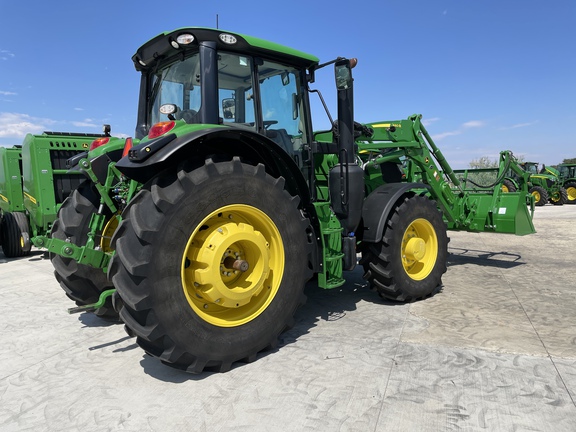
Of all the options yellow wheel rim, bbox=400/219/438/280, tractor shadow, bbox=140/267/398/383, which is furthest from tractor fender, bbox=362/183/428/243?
tractor shadow, bbox=140/267/398/383

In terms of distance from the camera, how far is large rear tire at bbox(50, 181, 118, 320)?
362cm

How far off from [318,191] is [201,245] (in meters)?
1.69

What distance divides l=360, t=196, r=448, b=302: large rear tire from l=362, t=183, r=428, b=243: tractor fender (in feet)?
0.33

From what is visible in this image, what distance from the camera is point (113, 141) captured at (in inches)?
154

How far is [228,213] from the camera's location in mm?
3102

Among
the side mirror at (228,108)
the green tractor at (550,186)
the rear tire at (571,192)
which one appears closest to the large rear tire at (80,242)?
the side mirror at (228,108)

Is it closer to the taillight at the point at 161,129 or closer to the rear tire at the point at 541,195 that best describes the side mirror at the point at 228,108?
the taillight at the point at 161,129

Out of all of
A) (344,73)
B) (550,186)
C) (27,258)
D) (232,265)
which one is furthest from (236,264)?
(550,186)

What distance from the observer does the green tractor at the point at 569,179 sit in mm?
22188

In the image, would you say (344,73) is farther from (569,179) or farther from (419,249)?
(569,179)

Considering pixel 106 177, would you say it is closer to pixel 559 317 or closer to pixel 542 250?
pixel 559 317

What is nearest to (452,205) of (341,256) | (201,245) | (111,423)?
(341,256)

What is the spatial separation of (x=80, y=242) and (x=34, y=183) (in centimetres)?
577

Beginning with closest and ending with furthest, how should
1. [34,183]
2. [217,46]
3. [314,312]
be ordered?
[217,46]
[314,312]
[34,183]
